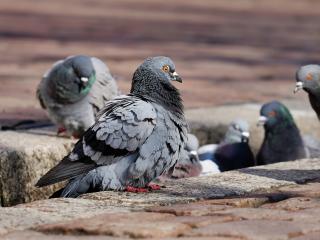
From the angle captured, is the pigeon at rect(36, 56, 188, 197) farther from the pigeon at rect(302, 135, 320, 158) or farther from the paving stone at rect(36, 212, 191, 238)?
the pigeon at rect(302, 135, 320, 158)

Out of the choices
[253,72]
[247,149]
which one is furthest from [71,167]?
[253,72]

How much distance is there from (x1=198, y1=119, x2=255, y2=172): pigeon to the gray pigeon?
2.97ft

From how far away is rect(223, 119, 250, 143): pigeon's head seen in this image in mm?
8602

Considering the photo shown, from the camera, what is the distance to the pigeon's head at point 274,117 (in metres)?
8.68

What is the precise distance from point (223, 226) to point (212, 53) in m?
10.7

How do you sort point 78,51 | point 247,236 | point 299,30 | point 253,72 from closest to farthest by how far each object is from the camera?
point 247,236
point 253,72
point 78,51
point 299,30

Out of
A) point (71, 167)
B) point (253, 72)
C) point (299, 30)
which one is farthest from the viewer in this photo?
point (299, 30)

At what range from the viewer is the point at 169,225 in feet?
15.6

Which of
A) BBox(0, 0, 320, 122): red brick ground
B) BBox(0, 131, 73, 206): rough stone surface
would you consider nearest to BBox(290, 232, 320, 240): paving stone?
BBox(0, 131, 73, 206): rough stone surface

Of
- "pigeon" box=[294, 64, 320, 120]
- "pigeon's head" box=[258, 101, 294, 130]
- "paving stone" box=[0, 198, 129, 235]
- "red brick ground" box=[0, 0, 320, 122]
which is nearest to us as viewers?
"paving stone" box=[0, 198, 129, 235]

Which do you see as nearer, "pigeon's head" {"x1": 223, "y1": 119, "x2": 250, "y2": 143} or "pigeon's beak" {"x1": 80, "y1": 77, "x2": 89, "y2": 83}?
"pigeon's beak" {"x1": 80, "y1": 77, "x2": 89, "y2": 83}

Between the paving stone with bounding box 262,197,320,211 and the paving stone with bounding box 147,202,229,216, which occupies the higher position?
the paving stone with bounding box 147,202,229,216

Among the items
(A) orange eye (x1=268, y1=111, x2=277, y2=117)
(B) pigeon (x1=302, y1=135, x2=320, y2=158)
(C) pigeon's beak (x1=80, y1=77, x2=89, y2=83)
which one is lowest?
(B) pigeon (x1=302, y1=135, x2=320, y2=158)

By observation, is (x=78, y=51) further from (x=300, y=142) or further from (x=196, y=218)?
(x=196, y=218)
